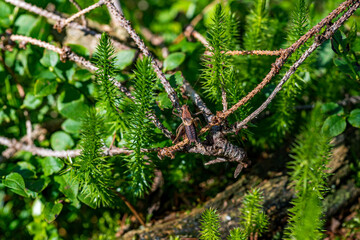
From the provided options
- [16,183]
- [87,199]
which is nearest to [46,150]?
[16,183]

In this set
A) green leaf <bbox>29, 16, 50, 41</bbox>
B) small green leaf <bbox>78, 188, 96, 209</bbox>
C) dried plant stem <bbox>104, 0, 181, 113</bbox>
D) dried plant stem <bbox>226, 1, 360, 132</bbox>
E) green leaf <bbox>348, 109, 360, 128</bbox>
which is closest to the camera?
dried plant stem <bbox>226, 1, 360, 132</bbox>

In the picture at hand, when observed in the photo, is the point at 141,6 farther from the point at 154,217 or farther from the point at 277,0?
the point at 154,217

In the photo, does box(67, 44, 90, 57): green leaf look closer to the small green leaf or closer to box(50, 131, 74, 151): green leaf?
box(50, 131, 74, 151): green leaf

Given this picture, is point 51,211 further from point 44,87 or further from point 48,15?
point 48,15

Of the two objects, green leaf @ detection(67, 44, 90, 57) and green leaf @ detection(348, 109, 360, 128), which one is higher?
green leaf @ detection(348, 109, 360, 128)

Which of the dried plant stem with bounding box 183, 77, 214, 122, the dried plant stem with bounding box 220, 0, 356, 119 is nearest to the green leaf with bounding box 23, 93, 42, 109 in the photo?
the dried plant stem with bounding box 183, 77, 214, 122

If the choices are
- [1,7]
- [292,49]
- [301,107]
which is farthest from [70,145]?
[301,107]

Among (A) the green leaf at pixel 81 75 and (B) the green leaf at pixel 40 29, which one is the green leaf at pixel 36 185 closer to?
(A) the green leaf at pixel 81 75
